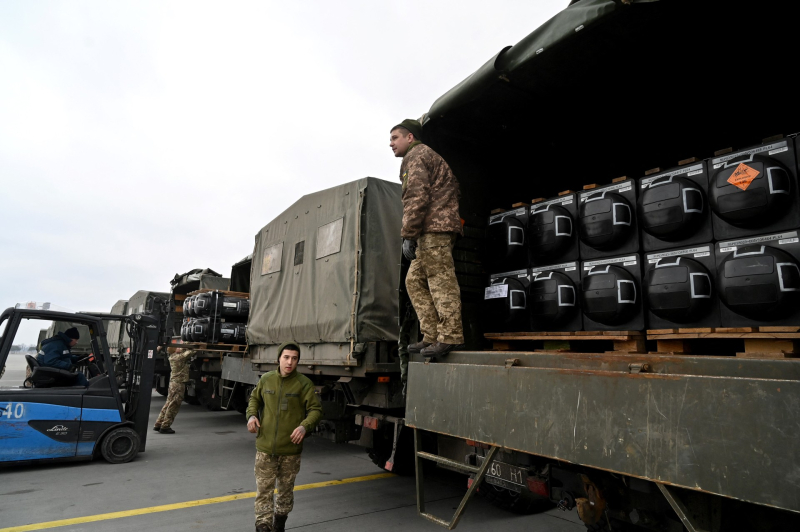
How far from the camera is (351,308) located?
5.41 m

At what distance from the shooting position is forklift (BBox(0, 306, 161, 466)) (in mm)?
6484

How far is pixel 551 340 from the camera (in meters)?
3.79

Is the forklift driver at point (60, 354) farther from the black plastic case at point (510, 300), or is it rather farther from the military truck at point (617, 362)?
the black plastic case at point (510, 300)

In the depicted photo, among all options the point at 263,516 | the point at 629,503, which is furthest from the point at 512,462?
the point at 263,516

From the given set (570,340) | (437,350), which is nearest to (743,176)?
(570,340)

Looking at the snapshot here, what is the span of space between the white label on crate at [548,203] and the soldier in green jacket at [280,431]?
2.33m

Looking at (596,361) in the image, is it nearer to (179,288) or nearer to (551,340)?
(551,340)

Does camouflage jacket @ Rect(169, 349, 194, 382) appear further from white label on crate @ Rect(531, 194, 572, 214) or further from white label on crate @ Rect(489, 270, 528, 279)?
white label on crate @ Rect(531, 194, 572, 214)

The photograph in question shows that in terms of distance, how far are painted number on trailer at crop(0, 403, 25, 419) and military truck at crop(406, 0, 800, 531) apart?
5602 millimetres

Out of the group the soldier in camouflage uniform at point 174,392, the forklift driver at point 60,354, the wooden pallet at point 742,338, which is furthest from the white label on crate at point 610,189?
the soldier in camouflage uniform at point 174,392

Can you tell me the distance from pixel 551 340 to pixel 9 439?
6799 millimetres

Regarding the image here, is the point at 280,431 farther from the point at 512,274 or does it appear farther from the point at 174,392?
the point at 174,392

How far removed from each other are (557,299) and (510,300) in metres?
0.43

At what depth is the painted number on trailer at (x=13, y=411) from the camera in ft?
20.8
